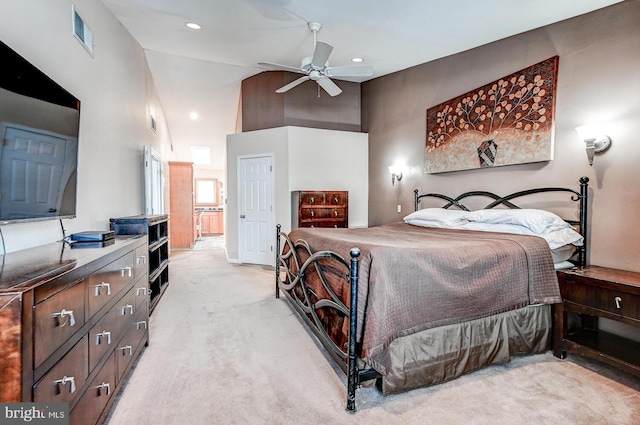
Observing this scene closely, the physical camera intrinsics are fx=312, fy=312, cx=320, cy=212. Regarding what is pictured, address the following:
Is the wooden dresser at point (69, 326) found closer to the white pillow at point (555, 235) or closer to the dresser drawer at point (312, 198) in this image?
the dresser drawer at point (312, 198)

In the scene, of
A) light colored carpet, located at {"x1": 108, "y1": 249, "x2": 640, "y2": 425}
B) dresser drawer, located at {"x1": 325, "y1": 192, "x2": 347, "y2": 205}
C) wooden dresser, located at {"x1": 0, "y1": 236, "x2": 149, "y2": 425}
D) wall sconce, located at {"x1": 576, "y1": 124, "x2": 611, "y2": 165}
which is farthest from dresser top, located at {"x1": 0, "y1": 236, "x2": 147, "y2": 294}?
wall sconce, located at {"x1": 576, "y1": 124, "x2": 611, "y2": 165}

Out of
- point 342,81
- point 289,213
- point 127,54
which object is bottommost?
point 289,213

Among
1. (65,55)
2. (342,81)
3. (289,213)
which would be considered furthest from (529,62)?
(65,55)

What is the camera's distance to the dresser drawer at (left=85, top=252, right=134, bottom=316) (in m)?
1.54

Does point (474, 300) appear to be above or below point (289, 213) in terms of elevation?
below

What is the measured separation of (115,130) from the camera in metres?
3.63

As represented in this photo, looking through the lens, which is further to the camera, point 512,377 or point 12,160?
point 512,377

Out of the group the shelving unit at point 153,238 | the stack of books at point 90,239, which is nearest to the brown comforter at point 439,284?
the stack of books at point 90,239

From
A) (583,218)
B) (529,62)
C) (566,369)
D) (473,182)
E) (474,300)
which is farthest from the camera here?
(473,182)

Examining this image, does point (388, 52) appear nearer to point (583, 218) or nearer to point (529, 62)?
point (529, 62)

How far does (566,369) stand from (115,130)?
495cm

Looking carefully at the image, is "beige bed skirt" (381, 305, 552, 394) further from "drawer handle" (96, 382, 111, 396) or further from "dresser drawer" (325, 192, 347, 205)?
"dresser drawer" (325, 192, 347, 205)

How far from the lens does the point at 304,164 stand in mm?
5793

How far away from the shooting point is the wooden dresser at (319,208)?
5285 millimetres
